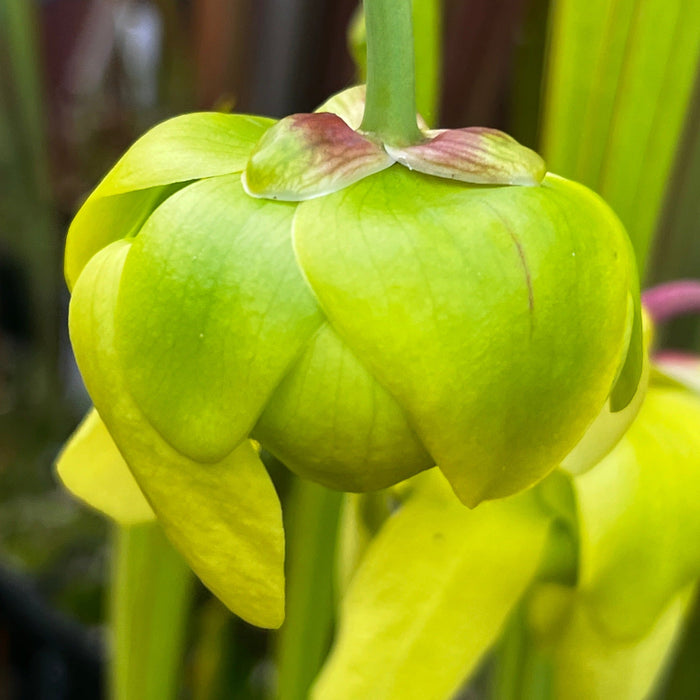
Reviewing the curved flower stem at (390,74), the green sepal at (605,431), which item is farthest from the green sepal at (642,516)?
the curved flower stem at (390,74)

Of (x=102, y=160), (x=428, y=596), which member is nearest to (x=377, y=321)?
(x=428, y=596)

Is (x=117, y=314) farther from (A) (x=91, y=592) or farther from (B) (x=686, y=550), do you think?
(A) (x=91, y=592)

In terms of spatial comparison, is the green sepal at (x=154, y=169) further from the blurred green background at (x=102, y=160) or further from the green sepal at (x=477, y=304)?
the blurred green background at (x=102, y=160)

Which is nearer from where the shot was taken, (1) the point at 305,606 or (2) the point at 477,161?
(2) the point at 477,161

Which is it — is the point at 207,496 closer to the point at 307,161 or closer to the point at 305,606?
the point at 307,161

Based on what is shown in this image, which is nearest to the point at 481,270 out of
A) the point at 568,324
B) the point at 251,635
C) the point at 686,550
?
the point at 568,324

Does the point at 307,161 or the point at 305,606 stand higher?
the point at 307,161
